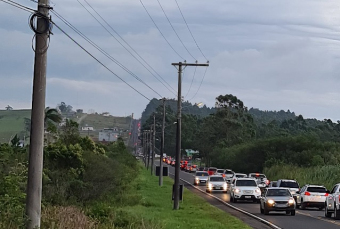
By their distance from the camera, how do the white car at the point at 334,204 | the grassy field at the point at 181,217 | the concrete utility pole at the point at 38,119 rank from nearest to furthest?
the concrete utility pole at the point at 38,119
the grassy field at the point at 181,217
the white car at the point at 334,204

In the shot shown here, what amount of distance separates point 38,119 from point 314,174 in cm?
5423

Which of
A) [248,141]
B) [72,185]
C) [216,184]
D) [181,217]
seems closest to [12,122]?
[248,141]

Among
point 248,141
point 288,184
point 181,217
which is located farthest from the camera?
point 248,141

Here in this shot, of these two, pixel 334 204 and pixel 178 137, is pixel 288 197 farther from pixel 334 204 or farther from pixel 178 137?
pixel 178 137

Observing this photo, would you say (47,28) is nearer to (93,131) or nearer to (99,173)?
(99,173)

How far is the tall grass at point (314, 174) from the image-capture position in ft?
205

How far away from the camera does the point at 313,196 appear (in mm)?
42312

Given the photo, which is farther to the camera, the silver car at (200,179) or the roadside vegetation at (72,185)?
the silver car at (200,179)

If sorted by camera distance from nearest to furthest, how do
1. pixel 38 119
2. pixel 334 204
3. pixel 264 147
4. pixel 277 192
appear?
pixel 38 119 < pixel 334 204 < pixel 277 192 < pixel 264 147

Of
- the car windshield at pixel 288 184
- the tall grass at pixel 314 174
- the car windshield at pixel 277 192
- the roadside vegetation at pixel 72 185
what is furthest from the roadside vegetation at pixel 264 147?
the roadside vegetation at pixel 72 185

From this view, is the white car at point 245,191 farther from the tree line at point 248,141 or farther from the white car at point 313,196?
the tree line at point 248,141

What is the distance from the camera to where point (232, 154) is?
108 m

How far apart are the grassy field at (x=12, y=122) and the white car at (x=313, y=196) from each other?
4943cm

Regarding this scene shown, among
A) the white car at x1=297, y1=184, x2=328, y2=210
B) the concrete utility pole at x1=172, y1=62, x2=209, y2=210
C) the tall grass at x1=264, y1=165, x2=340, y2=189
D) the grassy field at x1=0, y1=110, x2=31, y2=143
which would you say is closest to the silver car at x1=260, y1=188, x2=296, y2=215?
the concrete utility pole at x1=172, y1=62, x2=209, y2=210
